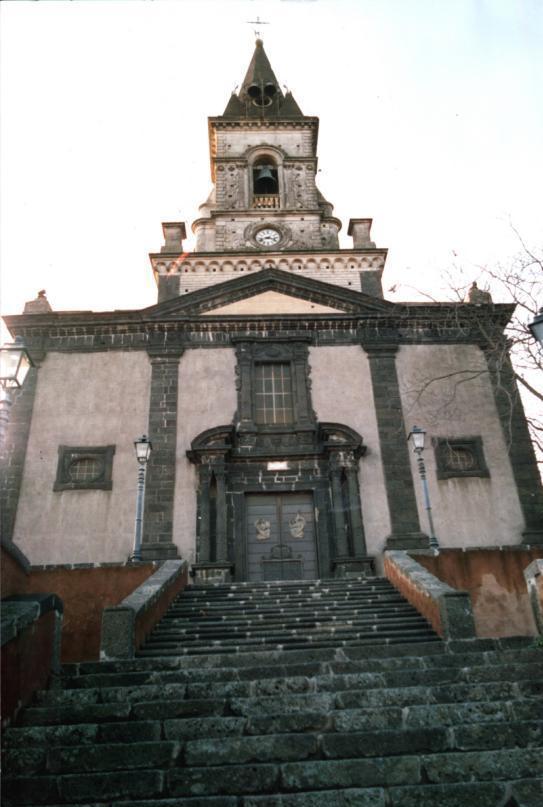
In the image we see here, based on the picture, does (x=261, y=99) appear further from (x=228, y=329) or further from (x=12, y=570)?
(x=12, y=570)

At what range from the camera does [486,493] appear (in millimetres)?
14766

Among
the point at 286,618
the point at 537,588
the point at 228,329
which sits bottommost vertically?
the point at 286,618

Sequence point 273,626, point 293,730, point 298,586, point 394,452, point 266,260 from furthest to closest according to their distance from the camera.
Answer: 1. point 266,260
2. point 394,452
3. point 298,586
4. point 273,626
5. point 293,730

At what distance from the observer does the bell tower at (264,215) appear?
19.0 metres

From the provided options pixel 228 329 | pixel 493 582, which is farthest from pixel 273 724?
pixel 228 329

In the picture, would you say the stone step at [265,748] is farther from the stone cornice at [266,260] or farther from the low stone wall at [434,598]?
the stone cornice at [266,260]

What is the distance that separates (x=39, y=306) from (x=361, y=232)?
10190 mm

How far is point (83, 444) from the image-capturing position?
1511 centimetres

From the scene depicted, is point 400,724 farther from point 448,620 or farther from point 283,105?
point 283,105

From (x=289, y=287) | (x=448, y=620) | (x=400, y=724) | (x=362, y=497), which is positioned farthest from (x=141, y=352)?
(x=400, y=724)

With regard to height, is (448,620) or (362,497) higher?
(362,497)

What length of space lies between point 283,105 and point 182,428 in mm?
15802

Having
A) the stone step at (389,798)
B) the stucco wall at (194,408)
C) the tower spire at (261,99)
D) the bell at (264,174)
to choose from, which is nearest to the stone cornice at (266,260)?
the stucco wall at (194,408)

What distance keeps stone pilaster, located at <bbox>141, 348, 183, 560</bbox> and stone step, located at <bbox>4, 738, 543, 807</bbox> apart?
9.07 meters
